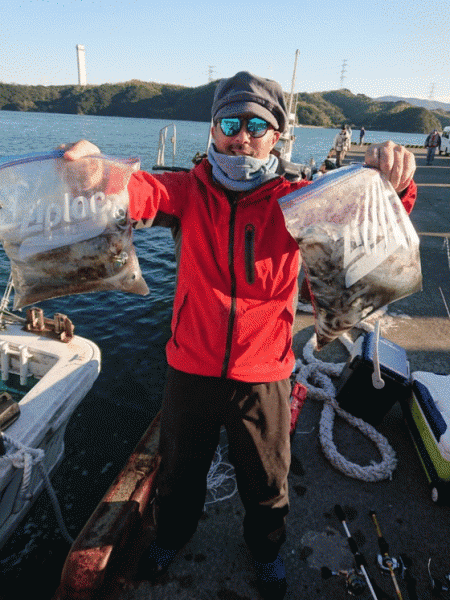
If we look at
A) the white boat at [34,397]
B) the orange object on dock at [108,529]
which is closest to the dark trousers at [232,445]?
the orange object on dock at [108,529]

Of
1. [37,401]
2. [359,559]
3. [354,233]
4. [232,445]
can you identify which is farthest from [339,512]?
[37,401]

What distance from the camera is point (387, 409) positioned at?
3.50m

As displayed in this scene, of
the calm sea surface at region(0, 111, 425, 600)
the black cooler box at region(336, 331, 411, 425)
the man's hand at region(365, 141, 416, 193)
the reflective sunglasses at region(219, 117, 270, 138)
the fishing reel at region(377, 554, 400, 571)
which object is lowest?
the calm sea surface at region(0, 111, 425, 600)

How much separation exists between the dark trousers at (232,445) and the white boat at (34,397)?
4.90 ft

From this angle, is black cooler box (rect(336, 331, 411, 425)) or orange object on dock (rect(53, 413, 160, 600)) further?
black cooler box (rect(336, 331, 411, 425))

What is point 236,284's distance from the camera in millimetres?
1835

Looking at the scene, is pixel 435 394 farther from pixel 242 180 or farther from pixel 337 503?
pixel 242 180

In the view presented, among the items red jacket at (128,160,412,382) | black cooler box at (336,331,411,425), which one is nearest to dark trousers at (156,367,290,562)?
red jacket at (128,160,412,382)

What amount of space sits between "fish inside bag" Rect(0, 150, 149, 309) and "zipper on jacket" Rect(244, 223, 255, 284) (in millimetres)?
596

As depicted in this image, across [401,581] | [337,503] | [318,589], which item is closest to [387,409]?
[337,503]

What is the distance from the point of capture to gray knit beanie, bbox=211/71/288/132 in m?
1.74

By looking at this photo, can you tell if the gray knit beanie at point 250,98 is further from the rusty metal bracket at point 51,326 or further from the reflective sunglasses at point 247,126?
the rusty metal bracket at point 51,326

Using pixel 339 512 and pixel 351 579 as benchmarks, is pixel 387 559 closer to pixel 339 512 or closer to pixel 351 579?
pixel 351 579

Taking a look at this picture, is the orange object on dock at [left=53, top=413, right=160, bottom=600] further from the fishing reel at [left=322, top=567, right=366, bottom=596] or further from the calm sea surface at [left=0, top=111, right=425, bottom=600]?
the calm sea surface at [left=0, top=111, right=425, bottom=600]
